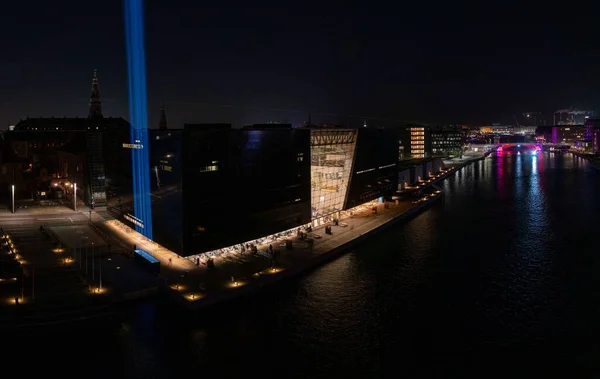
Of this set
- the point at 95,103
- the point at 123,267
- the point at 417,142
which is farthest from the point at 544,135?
the point at 123,267

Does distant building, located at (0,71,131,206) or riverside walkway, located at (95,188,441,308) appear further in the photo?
distant building, located at (0,71,131,206)

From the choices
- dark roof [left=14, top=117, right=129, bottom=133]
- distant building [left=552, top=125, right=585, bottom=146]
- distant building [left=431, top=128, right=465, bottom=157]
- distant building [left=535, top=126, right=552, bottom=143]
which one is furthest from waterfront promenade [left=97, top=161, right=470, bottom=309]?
distant building [left=535, top=126, right=552, bottom=143]

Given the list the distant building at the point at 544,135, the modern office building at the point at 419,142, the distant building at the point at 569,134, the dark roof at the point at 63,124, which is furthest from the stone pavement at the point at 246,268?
the distant building at the point at 544,135

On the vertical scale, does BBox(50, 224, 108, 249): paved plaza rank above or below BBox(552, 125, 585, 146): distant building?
below

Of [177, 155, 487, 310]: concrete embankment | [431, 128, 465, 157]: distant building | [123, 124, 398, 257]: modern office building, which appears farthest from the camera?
[431, 128, 465, 157]: distant building

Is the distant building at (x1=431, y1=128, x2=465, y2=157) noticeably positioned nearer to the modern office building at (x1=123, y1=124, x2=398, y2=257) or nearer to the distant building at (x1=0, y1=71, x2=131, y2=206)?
the distant building at (x1=0, y1=71, x2=131, y2=206)

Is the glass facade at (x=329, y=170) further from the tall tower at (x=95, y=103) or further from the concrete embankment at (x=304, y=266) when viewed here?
the tall tower at (x=95, y=103)

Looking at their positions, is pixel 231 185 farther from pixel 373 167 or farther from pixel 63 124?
pixel 63 124
